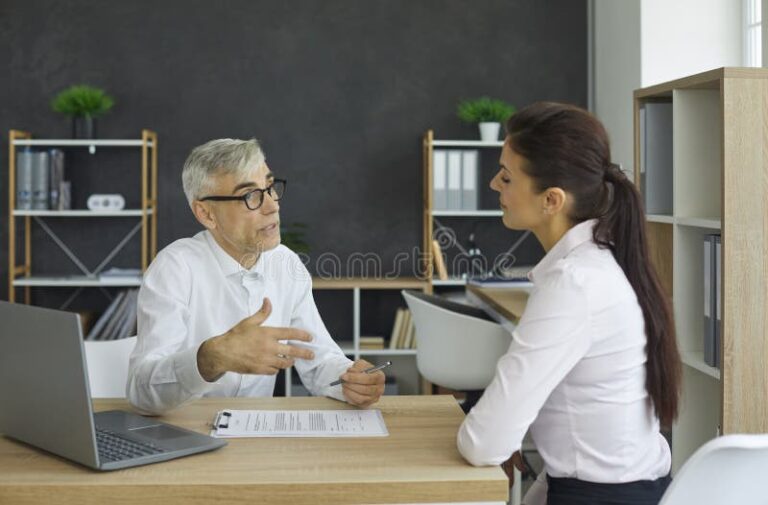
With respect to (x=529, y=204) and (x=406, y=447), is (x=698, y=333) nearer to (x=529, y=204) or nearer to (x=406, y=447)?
(x=529, y=204)


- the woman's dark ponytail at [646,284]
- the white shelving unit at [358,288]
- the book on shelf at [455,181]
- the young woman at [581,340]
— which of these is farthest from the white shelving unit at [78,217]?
the woman's dark ponytail at [646,284]

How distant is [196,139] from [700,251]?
3288 mm

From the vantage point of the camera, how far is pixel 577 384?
1793 millimetres

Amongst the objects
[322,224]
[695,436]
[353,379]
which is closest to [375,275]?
[322,224]

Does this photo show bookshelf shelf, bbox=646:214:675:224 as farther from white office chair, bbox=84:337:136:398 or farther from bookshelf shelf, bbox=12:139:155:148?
bookshelf shelf, bbox=12:139:155:148

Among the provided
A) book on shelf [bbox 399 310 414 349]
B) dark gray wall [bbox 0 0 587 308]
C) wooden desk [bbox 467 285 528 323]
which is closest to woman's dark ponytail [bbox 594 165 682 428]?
wooden desk [bbox 467 285 528 323]

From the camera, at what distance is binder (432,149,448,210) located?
5.19m

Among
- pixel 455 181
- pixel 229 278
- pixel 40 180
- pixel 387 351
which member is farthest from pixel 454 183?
pixel 229 278

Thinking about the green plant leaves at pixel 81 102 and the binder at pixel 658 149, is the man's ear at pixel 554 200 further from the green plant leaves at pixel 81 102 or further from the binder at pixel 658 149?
the green plant leaves at pixel 81 102

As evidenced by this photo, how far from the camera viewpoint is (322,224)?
5.48 m

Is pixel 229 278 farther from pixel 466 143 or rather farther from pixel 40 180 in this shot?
pixel 40 180

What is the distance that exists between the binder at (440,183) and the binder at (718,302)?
2.64 metres

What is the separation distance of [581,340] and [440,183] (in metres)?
3.52

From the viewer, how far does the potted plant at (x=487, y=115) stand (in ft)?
17.0
